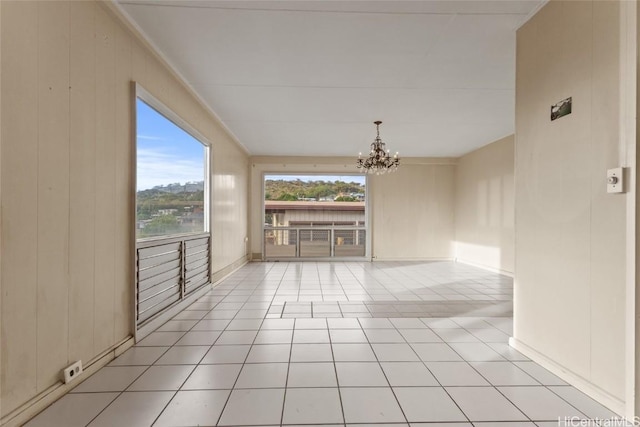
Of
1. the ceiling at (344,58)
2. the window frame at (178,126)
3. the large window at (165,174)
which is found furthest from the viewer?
the large window at (165,174)

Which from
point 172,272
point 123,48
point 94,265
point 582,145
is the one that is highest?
point 123,48

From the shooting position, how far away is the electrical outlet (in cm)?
185

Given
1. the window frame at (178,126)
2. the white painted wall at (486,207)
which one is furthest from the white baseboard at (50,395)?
the white painted wall at (486,207)

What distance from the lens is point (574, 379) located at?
1969 millimetres

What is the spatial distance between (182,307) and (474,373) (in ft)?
10.3

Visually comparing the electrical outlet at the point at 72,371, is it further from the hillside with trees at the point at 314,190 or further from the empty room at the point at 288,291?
the hillside with trees at the point at 314,190

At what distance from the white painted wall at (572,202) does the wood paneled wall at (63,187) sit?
324 cm

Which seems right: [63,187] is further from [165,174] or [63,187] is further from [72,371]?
[165,174]

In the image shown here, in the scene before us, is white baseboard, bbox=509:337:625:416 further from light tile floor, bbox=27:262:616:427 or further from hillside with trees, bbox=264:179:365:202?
hillside with trees, bbox=264:179:365:202

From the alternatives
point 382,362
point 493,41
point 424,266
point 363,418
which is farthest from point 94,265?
point 424,266

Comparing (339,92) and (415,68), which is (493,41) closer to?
(415,68)

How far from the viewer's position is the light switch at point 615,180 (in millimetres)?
1649

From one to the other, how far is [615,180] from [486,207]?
5246 millimetres

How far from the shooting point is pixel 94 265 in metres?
2.14
